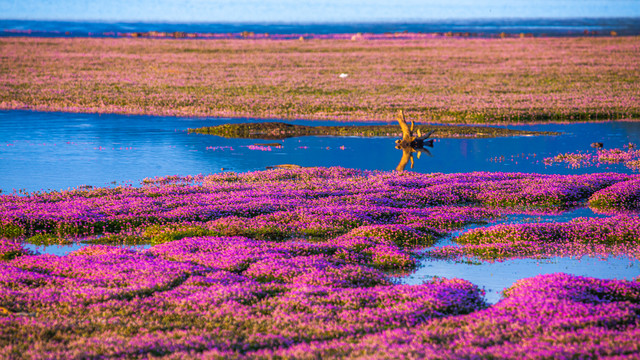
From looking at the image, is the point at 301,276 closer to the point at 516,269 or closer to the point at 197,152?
the point at 516,269

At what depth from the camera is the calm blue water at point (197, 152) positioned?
30.8 m

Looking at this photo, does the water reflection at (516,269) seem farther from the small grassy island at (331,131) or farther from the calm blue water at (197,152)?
the small grassy island at (331,131)

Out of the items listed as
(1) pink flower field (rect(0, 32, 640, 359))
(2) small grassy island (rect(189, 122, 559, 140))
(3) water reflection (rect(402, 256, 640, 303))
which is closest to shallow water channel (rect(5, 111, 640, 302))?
(1) pink flower field (rect(0, 32, 640, 359))

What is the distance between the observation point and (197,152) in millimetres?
36625

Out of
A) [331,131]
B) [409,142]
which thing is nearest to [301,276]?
[409,142]

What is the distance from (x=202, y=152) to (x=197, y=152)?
24 cm

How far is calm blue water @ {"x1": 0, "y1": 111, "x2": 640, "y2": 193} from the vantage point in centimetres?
3081

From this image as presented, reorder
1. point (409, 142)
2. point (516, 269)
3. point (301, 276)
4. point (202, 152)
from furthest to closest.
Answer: point (409, 142) → point (202, 152) → point (516, 269) → point (301, 276)

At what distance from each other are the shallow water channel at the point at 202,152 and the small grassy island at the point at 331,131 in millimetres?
1416

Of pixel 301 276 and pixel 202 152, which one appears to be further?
pixel 202 152

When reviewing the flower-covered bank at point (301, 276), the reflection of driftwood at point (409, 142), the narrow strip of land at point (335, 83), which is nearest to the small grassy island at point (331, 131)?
the narrow strip of land at point (335, 83)

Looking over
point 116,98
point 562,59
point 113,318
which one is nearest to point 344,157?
point 113,318

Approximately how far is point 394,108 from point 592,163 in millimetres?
23320

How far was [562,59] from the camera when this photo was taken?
101m
